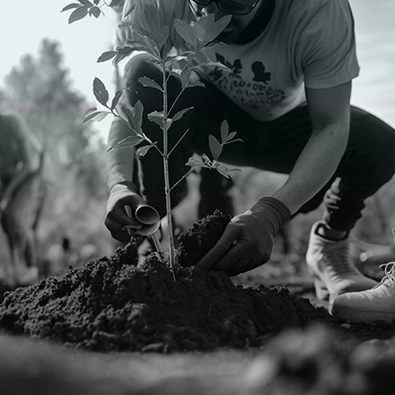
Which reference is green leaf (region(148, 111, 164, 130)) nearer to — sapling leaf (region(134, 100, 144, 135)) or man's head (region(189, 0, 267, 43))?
sapling leaf (region(134, 100, 144, 135))

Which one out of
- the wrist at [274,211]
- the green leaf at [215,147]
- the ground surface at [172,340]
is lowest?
the ground surface at [172,340]

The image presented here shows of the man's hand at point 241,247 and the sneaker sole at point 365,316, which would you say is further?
the sneaker sole at point 365,316

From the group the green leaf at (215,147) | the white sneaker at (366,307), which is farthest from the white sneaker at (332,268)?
the green leaf at (215,147)

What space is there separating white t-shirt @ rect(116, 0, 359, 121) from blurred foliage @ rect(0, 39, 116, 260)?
6.54m

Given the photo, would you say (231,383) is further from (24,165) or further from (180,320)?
(24,165)

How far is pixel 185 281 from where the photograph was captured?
1488mm

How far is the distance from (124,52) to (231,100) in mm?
1138

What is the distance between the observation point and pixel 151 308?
133cm

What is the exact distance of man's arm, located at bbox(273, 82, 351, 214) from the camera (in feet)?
6.78

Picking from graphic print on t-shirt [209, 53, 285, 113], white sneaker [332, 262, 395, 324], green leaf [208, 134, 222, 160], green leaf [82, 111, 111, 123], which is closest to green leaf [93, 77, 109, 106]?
green leaf [82, 111, 111, 123]

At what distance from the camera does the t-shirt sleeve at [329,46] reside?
7.01ft

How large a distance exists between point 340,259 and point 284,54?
109 centimetres

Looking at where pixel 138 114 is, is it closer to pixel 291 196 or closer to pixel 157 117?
pixel 157 117

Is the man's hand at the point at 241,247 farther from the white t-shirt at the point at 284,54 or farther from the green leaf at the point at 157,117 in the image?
the white t-shirt at the point at 284,54
